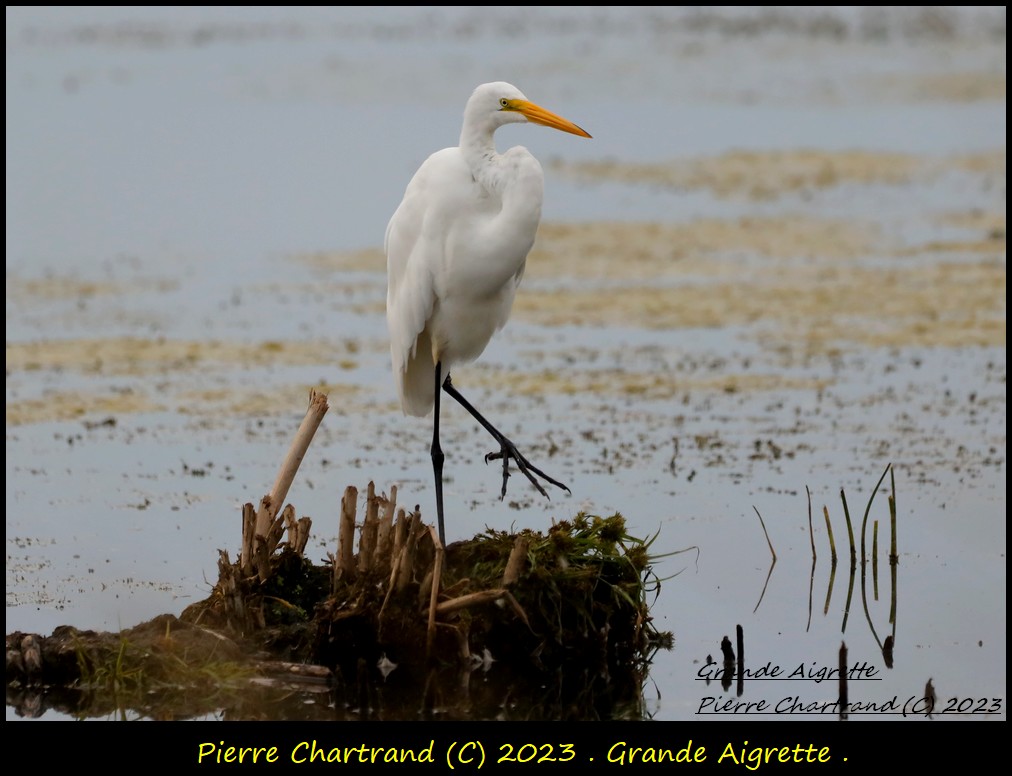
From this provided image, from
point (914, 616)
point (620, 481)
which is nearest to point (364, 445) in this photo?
point (620, 481)

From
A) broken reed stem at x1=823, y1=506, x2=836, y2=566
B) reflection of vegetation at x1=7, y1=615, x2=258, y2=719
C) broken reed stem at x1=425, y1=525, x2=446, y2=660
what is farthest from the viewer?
broken reed stem at x1=823, y1=506, x2=836, y2=566

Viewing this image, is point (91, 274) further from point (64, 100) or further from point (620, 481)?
point (64, 100)

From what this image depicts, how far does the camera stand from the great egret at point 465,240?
683 centimetres

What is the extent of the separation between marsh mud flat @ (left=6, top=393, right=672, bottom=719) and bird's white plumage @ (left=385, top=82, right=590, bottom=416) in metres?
0.86

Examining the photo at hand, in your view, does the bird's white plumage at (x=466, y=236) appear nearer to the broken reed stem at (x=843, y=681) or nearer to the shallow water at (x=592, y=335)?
the shallow water at (x=592, y=335)

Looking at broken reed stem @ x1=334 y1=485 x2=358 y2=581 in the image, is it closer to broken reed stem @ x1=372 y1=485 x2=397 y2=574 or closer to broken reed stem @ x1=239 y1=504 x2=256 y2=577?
broken reed stem @ x1=372 y1=485 x2=397 y2=574

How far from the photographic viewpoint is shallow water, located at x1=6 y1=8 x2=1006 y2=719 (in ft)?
25.8

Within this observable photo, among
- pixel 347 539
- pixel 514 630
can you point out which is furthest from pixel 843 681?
pixel 347 539

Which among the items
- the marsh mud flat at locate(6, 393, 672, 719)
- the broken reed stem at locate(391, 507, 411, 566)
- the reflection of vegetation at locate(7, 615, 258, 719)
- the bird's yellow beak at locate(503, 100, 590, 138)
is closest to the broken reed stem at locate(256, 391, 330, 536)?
the marsh mud flat at locate(6, 393, 672, 719)

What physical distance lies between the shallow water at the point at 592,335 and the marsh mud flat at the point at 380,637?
431mm

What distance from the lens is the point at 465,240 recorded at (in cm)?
700

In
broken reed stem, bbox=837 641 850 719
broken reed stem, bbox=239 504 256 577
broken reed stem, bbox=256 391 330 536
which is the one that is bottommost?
broken reed stem, bbox=837 641 850 719

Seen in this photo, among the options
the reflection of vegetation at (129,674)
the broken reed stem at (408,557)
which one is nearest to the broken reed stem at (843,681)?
the broken reed stem at (408,557)

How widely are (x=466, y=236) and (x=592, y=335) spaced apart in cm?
605
